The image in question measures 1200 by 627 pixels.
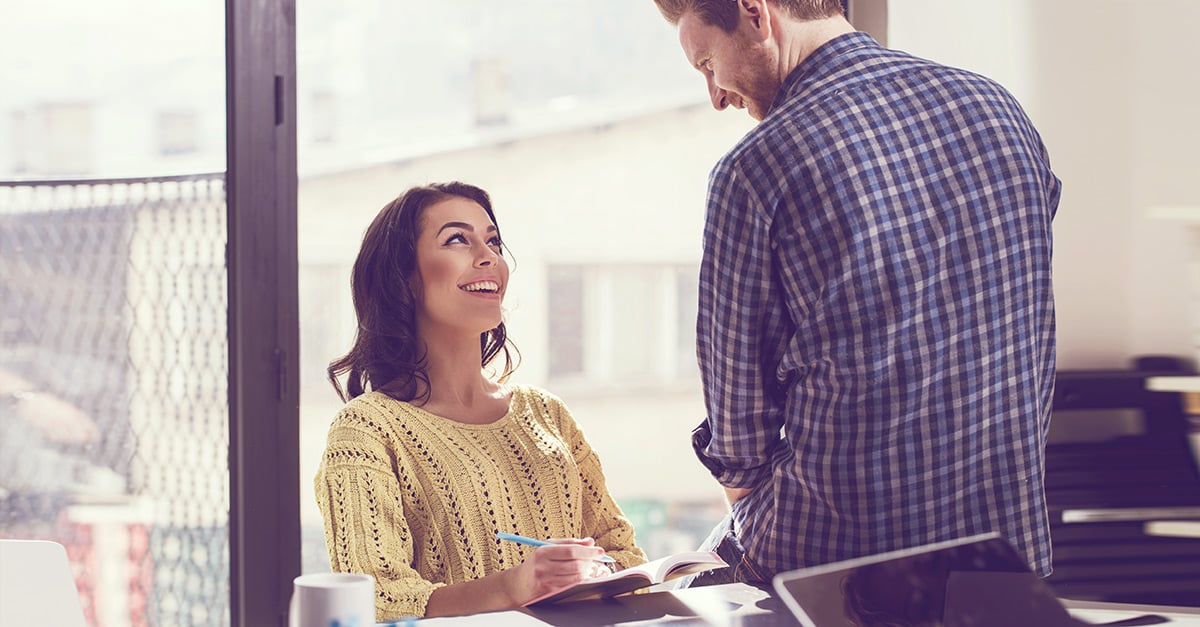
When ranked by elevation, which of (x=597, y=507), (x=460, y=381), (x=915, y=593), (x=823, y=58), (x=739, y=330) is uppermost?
(x=823, y=58)

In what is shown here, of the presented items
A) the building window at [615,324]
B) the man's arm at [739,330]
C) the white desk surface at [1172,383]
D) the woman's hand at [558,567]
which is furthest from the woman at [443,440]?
the building window at [615,324]

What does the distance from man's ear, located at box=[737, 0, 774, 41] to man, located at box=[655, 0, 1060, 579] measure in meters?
0.08

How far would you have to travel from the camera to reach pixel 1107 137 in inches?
92.0

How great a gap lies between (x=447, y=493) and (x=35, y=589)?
556 millimetres

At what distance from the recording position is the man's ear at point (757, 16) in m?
1.30

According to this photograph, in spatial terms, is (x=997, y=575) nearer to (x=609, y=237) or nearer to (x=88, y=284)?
(x=88, y=284)

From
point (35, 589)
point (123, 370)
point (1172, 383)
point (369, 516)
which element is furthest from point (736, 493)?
point (123, 370)

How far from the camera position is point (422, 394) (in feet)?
5.49

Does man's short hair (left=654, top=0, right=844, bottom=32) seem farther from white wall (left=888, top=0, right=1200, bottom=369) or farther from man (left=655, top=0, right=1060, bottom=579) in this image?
white wall (left=888, top=0, right=1200, bottom=369)

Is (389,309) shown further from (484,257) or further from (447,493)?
(447,493)

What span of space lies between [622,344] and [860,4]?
18.2ft

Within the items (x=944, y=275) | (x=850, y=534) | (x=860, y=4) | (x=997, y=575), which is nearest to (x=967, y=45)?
(x=860, y=4)

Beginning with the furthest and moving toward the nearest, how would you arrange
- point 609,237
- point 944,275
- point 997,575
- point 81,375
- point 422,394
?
point 609,237, point 81,375, point 422,394, point 944,275, point 997,575

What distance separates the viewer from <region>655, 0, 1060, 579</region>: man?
46.3 inches
